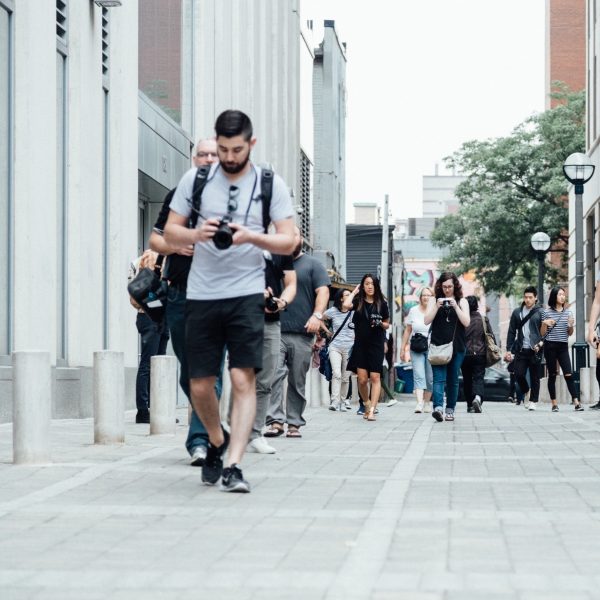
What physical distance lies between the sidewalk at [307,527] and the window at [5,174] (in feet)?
12.6

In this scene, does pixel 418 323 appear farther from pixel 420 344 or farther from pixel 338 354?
pixel 338 354

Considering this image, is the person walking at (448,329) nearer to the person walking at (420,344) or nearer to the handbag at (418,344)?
the person walking at (420,344)

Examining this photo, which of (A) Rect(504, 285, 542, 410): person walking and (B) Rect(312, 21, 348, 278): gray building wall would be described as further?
(B) Rect(312, 21, 348, 278): gray building wall

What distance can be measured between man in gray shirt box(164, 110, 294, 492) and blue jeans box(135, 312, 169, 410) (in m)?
5.95

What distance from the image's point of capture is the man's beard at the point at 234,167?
7.61 m

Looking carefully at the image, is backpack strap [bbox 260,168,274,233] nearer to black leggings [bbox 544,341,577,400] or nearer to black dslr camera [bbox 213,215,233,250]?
black dslr camera [bbox 213,215,233,250]

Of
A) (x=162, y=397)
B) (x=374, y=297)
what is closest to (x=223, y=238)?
(x=162, y=397)

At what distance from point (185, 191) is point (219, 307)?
0.62 metres

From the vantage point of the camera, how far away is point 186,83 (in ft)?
83.3

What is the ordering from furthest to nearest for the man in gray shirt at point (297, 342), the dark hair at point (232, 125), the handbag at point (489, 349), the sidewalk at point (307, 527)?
the handbag at point (489, 349), the man in gray shirt at point (297, 342), the dark hair at point (232, 125), the sidewalk at point (307, 527)

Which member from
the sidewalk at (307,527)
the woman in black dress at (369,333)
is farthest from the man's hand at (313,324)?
the woman in black dress at (369,333)

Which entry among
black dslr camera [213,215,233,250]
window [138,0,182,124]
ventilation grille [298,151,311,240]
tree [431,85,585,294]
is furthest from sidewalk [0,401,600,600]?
tree [431,85,585,294]

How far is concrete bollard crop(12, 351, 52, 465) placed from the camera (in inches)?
364

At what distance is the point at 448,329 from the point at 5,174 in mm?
5453
